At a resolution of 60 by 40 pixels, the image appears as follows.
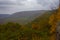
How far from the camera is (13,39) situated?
38.4ft

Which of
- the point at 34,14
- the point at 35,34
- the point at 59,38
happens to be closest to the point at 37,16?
the point at 34,14

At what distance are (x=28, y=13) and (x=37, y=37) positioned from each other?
1189cm

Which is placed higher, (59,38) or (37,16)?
(59,38)

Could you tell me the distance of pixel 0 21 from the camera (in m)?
18.8

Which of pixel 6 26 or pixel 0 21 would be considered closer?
pixel 6 26

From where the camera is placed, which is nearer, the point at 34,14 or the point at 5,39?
the point at 5,39

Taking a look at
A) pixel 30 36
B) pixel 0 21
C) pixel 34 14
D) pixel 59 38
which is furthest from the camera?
pixel 34 14

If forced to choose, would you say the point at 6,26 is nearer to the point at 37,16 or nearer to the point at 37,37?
the point at 37,37

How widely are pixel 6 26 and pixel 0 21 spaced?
6.89 feet

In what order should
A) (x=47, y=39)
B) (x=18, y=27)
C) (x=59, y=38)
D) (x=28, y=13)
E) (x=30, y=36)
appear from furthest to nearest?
(x=28, y=13)
(x=18, y=27)
(x=30, y=36)
(x=47, y=39)
(x=59, y=38)

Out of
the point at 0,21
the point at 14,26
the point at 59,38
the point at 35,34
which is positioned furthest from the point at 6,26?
the point at 59,38

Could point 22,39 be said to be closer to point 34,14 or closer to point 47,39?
point 47,39

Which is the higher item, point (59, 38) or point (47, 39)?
point (59, 38)

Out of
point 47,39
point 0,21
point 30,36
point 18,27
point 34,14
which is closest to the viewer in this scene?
point 47,39
